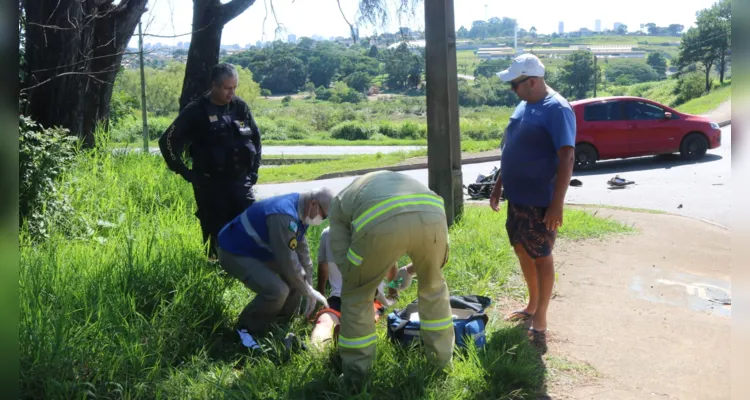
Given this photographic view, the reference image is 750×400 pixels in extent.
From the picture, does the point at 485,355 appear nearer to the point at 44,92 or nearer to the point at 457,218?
the point at 457,218

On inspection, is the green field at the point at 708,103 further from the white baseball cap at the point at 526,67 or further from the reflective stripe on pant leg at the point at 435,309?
the reflective stripe on pant leg at the point at 435,309

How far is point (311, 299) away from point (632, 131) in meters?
14.2

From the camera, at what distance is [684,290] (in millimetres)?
6945

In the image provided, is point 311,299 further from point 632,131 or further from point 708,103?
point 708,103

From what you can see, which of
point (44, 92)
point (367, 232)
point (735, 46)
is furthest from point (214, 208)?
point (735, 46)

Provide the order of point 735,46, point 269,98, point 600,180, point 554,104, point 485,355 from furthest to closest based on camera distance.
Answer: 1. point 269,98
2. point 600,180
3. point 554,104
4. point 485,355
5. point 735,46

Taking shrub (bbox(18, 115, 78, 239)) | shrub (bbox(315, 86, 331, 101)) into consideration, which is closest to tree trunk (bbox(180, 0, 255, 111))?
shrub (bbox(18, 115, 78, 239))

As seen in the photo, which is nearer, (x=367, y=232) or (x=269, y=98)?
(x=367, y=232)

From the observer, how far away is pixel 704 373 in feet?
15.8

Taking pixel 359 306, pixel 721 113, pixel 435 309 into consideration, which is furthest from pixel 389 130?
pixel 359 306

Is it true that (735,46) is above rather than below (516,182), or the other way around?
above

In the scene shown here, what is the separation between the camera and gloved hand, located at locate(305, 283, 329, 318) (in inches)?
199

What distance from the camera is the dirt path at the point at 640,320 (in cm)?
465

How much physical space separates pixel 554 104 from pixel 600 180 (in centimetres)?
1166
